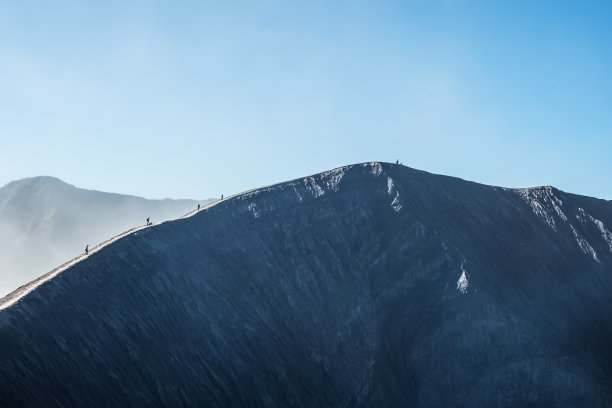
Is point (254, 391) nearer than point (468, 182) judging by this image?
Yes

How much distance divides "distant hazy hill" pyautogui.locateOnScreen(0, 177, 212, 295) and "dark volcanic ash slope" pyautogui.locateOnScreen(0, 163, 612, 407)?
103 meters

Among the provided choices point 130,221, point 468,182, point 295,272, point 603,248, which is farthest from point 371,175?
point 130,221

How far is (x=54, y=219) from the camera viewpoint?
161 meters

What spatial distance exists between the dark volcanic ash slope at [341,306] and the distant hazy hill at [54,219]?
103 meters

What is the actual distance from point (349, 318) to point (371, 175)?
1811 centimetres

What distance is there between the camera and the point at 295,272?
2335 inches

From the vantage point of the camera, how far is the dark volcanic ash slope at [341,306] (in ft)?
140

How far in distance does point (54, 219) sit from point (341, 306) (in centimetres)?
12336

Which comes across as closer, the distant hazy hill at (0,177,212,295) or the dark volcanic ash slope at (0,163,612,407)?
the dark volcanic ash slope at (0,163,612,407)

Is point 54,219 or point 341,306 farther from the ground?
point 54,219

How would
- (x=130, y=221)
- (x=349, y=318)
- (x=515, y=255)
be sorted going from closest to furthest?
(x=349, y=318) < (x=515, y=255) < (x=130, y=221)

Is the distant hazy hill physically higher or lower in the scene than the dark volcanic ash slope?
higher

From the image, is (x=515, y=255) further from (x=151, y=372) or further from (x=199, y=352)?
(x=151, y=372)

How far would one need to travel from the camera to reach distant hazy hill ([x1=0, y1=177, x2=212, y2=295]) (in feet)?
494
